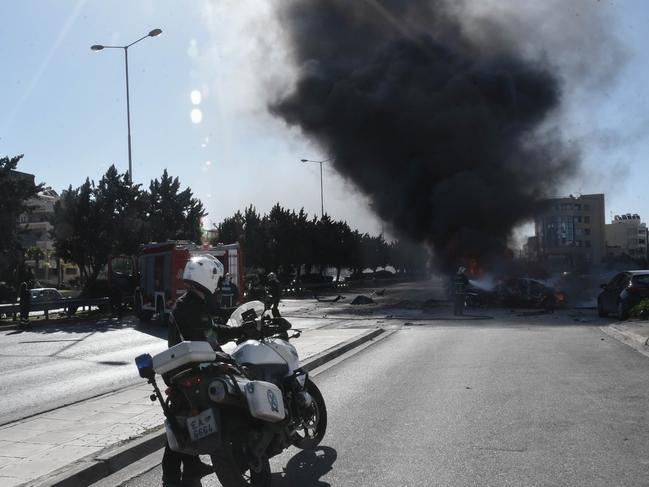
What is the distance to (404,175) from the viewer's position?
39.8 m

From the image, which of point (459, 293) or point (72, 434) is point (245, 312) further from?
point (459, 293)

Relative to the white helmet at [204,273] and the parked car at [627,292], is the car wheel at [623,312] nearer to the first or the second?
the parked car at [627,292]

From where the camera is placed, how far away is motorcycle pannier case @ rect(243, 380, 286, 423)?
3.78 metres

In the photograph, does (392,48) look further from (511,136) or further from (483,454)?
(483,454)

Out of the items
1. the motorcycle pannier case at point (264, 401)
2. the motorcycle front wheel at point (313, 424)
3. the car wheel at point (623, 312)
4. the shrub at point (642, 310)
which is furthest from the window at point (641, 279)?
the motorcycle pannier case at point (264, 401)

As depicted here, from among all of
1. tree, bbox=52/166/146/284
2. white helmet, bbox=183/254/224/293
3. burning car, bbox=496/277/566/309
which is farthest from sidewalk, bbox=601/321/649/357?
tree, bbox=52/166/146/284

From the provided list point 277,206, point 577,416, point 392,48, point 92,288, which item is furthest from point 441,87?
point 577,416

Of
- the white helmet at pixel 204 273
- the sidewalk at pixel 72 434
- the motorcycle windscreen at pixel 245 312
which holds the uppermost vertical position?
the white helmet at pixel 204 273

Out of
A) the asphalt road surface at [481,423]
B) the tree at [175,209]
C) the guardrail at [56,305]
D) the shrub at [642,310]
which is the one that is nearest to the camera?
the asphalt road surface at [481,423]

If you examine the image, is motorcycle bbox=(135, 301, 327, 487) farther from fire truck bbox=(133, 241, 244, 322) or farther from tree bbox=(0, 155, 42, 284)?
tree bbox=(0, 155, 42, 284)

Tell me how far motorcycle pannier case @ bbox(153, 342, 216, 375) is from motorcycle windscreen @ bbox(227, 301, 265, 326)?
0.85m

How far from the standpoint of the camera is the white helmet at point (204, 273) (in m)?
4.11

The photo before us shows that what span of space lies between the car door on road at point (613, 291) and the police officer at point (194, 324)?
1573 cm

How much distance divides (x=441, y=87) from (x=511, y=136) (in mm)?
4967
